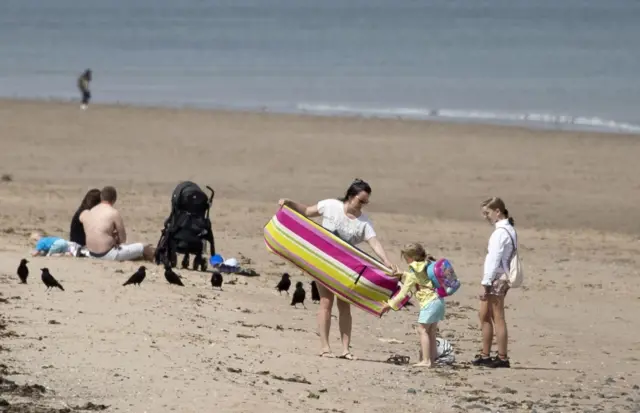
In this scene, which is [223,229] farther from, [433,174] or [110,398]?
[110,398]

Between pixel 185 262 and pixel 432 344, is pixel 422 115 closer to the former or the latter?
pixel 185 262

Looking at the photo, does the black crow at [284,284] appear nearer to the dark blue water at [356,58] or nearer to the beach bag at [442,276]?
the beach bag at [442,276]

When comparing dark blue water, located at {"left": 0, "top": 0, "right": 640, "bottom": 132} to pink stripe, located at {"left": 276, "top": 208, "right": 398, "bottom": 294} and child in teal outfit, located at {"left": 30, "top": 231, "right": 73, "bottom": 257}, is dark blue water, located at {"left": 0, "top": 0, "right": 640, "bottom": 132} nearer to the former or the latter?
child in teal outfit, located at {"left": 30, "top": 231, "right": 73, "bottom": 257}

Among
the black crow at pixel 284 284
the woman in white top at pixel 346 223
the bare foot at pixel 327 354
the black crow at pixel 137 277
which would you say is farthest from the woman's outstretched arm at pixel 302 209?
the black crow at pixel 284 284

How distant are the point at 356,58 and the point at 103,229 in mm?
47515

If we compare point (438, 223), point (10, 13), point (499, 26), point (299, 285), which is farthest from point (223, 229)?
point (10, 13)

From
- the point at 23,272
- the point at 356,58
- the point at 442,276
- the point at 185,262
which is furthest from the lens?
the point at 356,58

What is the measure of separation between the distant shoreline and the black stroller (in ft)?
67.3

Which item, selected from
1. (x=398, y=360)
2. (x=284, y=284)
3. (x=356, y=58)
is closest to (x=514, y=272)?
(x=398, y=360)

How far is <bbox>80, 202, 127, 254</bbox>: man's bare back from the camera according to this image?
15.9 m

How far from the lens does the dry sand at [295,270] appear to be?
34.9 ft

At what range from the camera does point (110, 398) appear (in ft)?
31.6

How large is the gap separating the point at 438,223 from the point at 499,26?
211 feet

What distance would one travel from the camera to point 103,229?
625 inches
